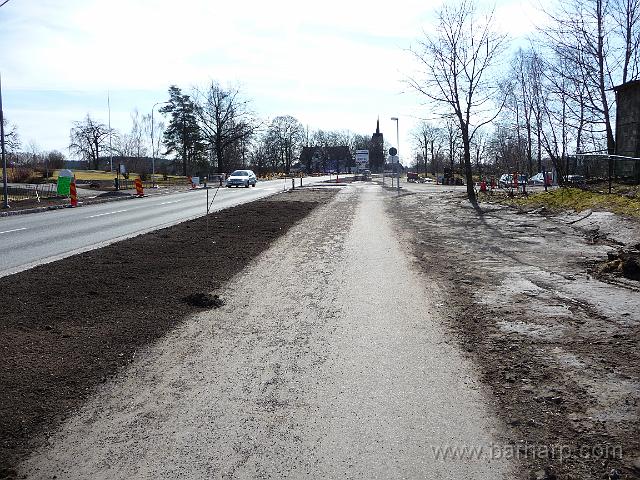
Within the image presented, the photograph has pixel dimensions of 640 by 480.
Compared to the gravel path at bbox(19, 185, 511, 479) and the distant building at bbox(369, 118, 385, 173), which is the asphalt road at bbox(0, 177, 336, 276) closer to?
the gravel path at bbox(19, 185, 511, 479)

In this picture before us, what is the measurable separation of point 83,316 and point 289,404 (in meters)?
3.54

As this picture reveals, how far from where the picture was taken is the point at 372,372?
521 centimetres

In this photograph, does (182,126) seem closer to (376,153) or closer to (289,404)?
(376,153)

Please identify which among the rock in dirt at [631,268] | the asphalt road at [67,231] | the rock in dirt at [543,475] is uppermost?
the asphalt road at [67,231]

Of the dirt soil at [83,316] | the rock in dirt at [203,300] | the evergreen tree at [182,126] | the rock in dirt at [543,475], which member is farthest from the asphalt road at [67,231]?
the evergreen tree at [182,126]

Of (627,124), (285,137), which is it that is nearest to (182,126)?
(285,137)

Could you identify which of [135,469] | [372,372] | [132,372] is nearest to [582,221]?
[372,372]

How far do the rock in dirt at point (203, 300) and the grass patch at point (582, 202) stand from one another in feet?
37.4

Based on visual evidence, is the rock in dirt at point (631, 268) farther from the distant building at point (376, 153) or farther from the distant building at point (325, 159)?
the distant building at point (325, 159)

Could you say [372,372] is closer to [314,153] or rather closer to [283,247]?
[283,247]

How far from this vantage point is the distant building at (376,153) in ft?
426

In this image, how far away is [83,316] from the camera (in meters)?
6.83

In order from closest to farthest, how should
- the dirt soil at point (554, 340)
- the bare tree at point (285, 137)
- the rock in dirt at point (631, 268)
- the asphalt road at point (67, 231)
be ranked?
the dirt soil at point (554, 340)
the rock in dirt at point (631, 268)
the asphalt road at point (67, 231)
the bare tree at point (285, 137)

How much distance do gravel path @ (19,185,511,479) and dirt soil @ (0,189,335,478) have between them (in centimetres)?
26
